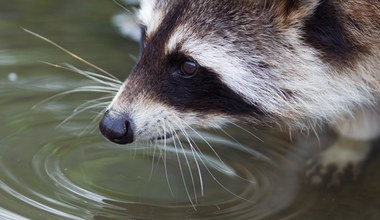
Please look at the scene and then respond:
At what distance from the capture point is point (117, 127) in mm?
3979

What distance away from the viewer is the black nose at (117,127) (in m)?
3.98

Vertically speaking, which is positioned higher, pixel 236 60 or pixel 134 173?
pixel 236 60

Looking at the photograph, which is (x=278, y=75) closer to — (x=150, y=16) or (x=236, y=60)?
(x=236, y=60)

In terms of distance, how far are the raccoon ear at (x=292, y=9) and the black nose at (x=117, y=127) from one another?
0.86 meters

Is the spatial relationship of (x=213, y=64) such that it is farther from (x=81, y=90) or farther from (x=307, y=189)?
(x=81, y=90)

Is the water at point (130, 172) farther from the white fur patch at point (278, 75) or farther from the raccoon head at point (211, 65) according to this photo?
the white fur patch at point (278, 75)

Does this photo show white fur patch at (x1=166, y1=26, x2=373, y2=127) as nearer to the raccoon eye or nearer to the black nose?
the raccoon eye

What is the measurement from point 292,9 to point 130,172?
1297 millimetres

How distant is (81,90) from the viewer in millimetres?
5133

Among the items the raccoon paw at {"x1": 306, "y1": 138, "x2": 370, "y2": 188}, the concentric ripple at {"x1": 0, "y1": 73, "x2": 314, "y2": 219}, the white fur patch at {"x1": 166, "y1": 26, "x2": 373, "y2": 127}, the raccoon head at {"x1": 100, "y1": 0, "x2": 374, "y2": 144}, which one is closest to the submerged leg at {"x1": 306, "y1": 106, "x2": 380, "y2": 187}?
the raccoon paw at {"x1": 306, "y1": 138, "x2": 370, "y2": 188}

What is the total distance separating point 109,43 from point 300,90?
2.36 m

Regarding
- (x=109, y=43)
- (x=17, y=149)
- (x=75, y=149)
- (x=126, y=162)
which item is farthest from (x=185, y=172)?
(x=109, y=43)

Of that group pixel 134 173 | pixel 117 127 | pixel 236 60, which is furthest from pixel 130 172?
pixel 236 60

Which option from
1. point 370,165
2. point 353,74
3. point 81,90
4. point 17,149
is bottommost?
point 17,149
